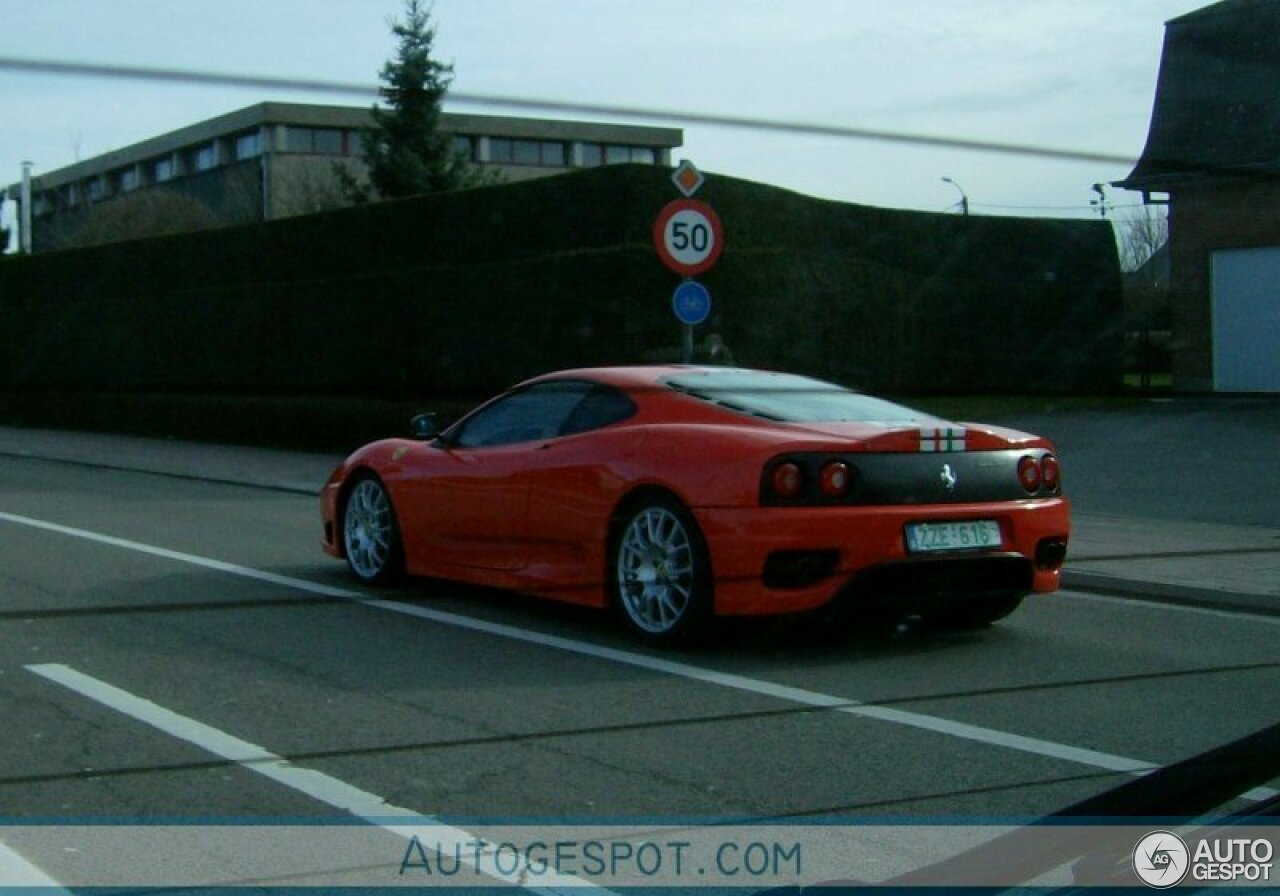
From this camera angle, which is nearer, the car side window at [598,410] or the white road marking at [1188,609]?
the car side window at [598,410]

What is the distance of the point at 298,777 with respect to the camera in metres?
5.23

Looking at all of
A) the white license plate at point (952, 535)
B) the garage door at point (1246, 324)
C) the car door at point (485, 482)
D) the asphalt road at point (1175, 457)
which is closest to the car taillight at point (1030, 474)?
the white license plate at point (952, 535)

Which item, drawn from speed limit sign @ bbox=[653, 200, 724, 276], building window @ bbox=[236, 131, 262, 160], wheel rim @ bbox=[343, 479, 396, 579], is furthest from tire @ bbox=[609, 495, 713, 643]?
speed limit sign @ bbox=[653, 200, 724, 276]

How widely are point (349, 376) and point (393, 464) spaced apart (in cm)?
1541

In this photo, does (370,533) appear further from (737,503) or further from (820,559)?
(820,559)

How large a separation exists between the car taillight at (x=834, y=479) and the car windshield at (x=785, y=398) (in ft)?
1.57

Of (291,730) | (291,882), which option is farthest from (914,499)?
(291,882)

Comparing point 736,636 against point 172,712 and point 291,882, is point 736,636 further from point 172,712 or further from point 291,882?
point 291,882

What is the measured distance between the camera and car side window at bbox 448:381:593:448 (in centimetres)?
832

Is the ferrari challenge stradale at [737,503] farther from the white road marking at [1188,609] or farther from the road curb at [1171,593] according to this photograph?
the road curb at [1171,593]

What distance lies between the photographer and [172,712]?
6180 mm

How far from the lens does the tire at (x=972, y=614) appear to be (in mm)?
8055

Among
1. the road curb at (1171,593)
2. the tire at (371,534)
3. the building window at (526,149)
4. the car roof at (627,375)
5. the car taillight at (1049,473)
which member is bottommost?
the road curb at (1171,593)

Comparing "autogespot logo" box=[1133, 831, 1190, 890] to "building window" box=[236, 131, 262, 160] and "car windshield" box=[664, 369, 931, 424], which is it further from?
"car windshield" box=[664, 369, 931, 424]
